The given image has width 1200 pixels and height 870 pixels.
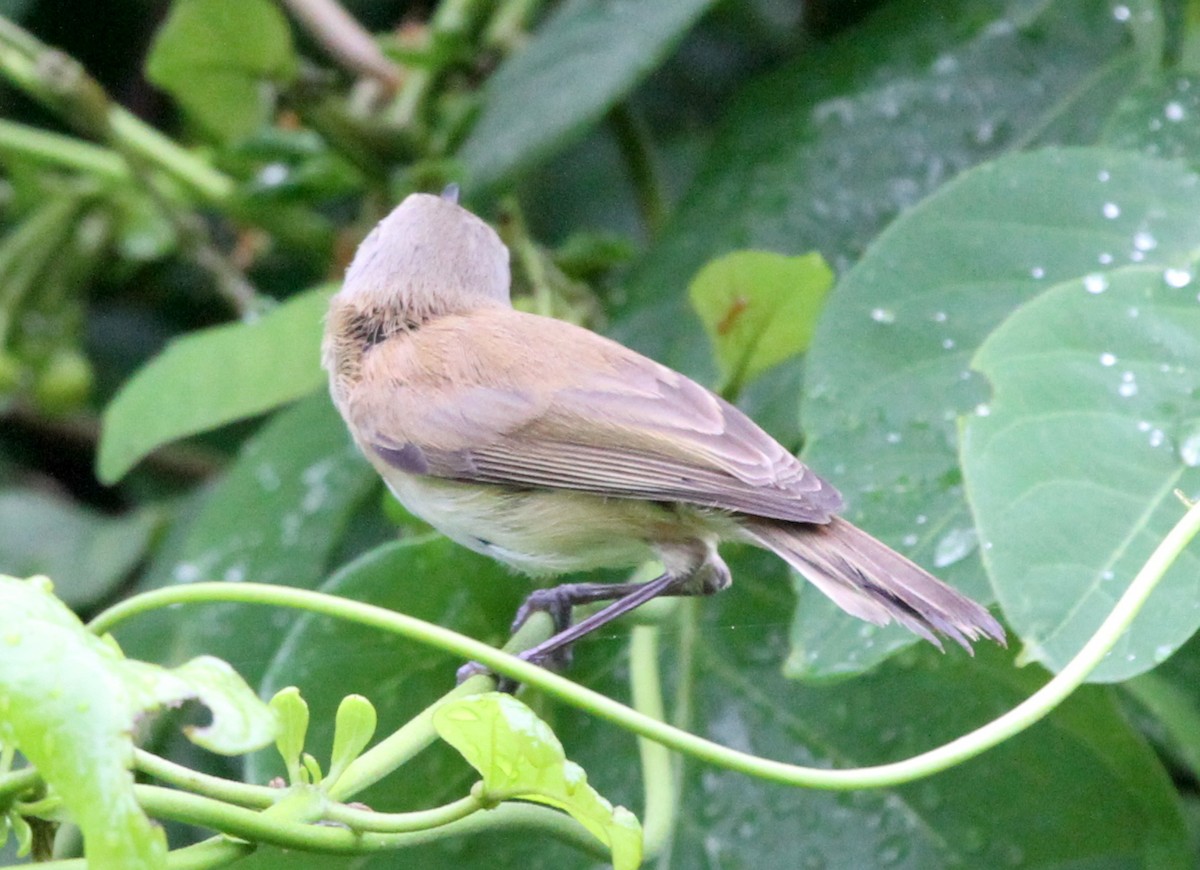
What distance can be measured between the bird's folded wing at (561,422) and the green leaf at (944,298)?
0.36 feet

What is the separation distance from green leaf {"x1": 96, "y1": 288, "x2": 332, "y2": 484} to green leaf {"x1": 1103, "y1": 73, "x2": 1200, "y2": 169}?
1.34 meters

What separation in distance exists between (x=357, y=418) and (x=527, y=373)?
310 millimetres

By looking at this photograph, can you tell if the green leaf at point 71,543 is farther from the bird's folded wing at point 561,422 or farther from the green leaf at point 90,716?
the green leaf at point 90,716

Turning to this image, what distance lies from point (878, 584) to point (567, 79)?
1.38m

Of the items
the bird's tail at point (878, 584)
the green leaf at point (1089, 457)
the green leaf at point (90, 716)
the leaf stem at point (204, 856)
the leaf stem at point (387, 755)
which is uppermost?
the green leaf at point (90, 716)

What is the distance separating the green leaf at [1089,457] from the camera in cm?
145

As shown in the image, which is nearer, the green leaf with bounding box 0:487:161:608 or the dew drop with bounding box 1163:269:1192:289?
the dew drop with bounding box 1163:269:1192:289

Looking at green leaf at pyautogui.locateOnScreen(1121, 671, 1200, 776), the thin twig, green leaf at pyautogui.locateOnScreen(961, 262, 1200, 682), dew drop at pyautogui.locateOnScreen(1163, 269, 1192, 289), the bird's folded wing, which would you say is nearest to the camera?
green leaf at pyautogui.locateOnScreen(961, 262, 1200, 682)

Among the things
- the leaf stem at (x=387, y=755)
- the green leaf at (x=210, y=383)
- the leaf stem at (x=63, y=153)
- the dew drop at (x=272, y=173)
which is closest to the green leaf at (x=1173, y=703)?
the leaf stem at (x=387, y=755)

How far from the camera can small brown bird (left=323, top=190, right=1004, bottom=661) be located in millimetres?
1811

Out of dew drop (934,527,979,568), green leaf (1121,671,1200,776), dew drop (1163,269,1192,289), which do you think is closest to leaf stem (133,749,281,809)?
dew drop (934,527,979,568)

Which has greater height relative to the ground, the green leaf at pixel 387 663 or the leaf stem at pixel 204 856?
the leaf stem at pixel 204 856

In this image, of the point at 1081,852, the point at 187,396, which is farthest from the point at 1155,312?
the point at 187,396

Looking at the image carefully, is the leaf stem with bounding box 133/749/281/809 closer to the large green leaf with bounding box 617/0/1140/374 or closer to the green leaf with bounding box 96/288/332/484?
the green leaf with bounding box 96/288/332/484
